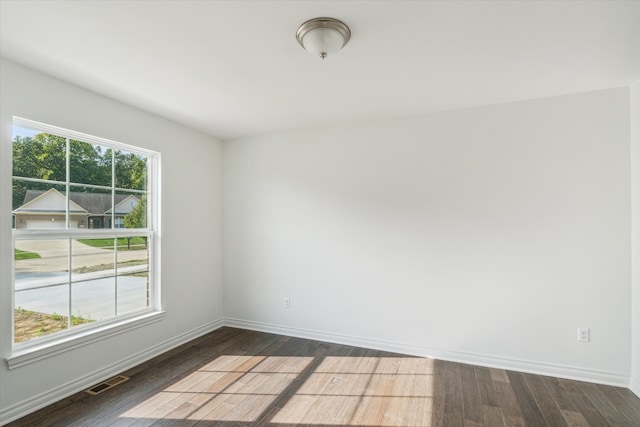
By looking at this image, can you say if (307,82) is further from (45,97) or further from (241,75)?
(45,97)

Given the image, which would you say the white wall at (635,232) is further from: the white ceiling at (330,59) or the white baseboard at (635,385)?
the white ceiling at (330,59)

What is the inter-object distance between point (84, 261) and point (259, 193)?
1.96 metres

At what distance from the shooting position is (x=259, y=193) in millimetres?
4023

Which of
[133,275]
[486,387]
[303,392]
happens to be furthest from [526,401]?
[133,275]

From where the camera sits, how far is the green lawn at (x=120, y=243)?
2.71 m

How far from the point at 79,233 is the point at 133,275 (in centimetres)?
70

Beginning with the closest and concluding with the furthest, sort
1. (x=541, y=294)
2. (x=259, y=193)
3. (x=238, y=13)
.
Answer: (x=238, y=13), (x=541, y=294), (x=259, y=193)

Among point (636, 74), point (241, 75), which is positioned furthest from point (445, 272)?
point (241, 75)

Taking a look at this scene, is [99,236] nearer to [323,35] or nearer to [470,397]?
[323,35]

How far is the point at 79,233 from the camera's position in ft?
8.53

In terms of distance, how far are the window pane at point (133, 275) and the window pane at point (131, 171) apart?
1.78 ft

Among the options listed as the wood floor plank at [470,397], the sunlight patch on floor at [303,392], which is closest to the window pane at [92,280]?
the sunlight patch on floor at [303,392]

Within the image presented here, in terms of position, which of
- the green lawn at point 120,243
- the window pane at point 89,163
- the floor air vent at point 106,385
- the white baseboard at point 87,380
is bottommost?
the floor air vent at point 106,385

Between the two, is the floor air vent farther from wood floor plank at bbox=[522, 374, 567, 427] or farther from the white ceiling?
wood floor plank at bbox=[522, 374, 567, 427]
